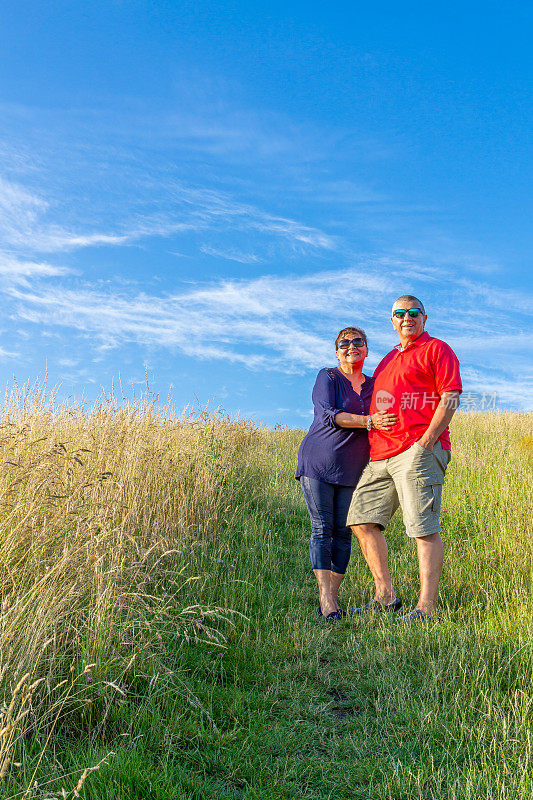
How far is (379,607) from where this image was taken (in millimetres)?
4898

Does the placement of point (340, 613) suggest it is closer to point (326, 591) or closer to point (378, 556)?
point (326, 591)

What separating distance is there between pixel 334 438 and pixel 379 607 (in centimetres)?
156

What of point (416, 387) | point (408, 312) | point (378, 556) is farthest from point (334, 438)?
point (408, 312)

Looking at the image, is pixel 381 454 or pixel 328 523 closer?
pixel 381 454

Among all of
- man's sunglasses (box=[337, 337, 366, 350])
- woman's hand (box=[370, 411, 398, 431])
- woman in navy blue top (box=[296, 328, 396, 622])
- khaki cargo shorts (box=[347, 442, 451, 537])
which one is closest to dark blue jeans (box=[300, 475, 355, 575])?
woman in navy blue top (box=[296, 328, 396, 622])

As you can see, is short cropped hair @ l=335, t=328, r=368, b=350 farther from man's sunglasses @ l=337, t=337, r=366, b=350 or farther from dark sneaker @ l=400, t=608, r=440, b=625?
dark sneaker @ l=400, t=608, r=440, b=625

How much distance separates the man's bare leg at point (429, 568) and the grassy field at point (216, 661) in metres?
0.23

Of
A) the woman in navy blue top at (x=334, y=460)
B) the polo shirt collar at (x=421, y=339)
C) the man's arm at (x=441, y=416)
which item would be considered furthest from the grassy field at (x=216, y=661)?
the polo shirt collar at (x=421, y=339)

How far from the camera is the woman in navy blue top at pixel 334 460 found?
487 cm

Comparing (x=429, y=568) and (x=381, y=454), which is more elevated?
(x=381, y=454)

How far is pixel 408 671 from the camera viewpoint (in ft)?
12.5

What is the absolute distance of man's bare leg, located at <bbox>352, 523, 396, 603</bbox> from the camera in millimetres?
4871

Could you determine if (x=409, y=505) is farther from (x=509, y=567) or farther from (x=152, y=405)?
(x=152, y=405)

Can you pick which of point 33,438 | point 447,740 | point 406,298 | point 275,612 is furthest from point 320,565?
point 33,438
